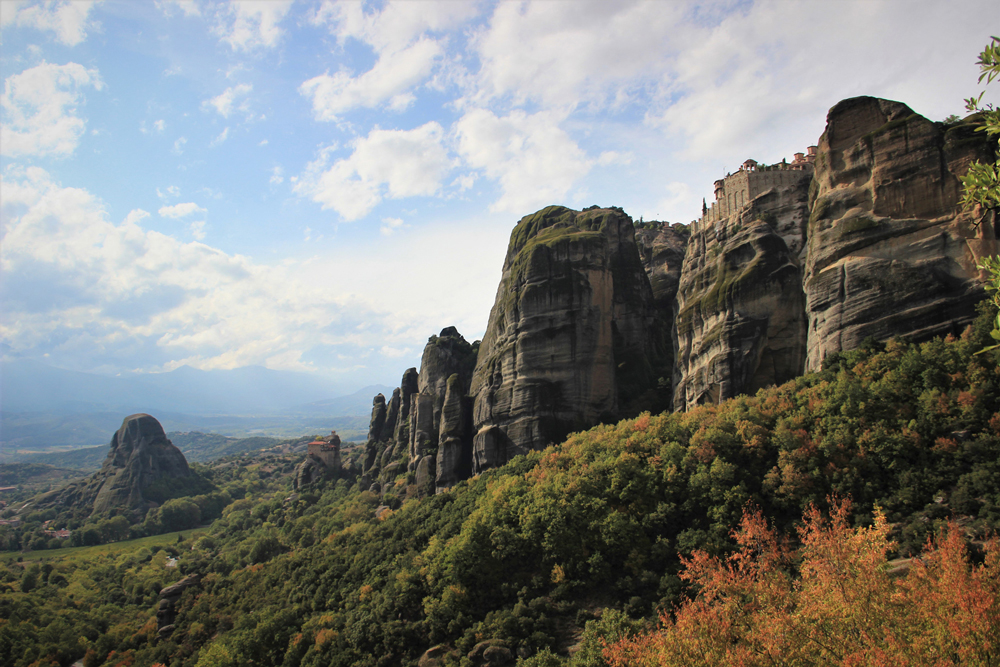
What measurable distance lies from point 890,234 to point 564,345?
93.0ft

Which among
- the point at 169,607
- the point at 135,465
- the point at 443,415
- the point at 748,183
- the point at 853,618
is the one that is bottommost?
the point at 169,607

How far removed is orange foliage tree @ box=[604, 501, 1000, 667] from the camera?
1559cm

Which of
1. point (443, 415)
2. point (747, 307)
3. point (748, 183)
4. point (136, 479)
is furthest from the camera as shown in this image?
point (136, 479)

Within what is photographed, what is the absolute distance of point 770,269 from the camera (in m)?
46.2

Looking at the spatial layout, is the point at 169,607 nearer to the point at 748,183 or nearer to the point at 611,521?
the point at 611,521

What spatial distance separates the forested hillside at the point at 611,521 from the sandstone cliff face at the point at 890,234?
2.31m

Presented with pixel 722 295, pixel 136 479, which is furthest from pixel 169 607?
pixel 136 479

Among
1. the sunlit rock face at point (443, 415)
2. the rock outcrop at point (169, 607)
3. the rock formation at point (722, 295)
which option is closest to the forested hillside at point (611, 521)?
the rock outcrop at point (169, 607)

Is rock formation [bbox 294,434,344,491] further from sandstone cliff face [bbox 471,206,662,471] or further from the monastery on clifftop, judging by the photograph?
the monastery on clifftop

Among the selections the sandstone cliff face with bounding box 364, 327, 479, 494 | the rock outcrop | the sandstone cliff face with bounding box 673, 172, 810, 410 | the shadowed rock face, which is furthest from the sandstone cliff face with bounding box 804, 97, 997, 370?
the shadowed rock face

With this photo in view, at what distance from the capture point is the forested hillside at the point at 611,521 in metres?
30.1

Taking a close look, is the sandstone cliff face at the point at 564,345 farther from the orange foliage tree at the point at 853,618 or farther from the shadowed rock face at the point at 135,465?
the shadowed rock face at the point at 135,465

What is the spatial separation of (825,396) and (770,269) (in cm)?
1417

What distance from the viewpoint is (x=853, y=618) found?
1720 cm
